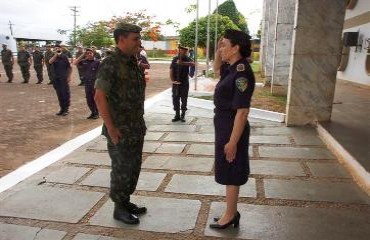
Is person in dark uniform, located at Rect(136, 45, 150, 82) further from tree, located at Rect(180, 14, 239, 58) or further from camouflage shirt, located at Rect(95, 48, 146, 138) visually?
tree, located at Rect(180, 14, 239, 58)

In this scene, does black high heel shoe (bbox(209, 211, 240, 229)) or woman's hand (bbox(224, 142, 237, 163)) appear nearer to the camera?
woman's hand (bbox(224, 142, 237, 163))

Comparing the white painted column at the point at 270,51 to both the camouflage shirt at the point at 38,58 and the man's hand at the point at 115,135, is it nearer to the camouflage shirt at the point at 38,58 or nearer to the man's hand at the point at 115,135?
the camouflage shirt at the point at 38,58

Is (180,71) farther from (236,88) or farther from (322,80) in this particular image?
(236,88)

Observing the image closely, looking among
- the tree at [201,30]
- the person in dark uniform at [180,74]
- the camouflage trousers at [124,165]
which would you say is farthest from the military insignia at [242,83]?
the tree at [201,30]

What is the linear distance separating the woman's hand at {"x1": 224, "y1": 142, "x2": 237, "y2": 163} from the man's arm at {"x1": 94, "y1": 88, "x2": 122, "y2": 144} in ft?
2.84

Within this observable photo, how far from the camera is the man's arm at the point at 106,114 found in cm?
271

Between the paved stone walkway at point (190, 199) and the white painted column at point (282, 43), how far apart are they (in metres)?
5.56

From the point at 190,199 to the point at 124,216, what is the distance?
0.77 metres

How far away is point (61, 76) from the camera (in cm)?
820

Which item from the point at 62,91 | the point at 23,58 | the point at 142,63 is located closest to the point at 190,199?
the point at 142,63

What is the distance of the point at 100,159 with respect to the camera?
4.93 meters

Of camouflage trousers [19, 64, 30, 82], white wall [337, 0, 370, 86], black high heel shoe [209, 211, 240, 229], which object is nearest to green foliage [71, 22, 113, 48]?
camouflage trousers [19, 64, 30, 82]

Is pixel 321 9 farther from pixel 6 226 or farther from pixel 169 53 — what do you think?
pixel 169 53

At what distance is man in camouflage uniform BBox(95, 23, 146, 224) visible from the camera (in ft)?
9.02
